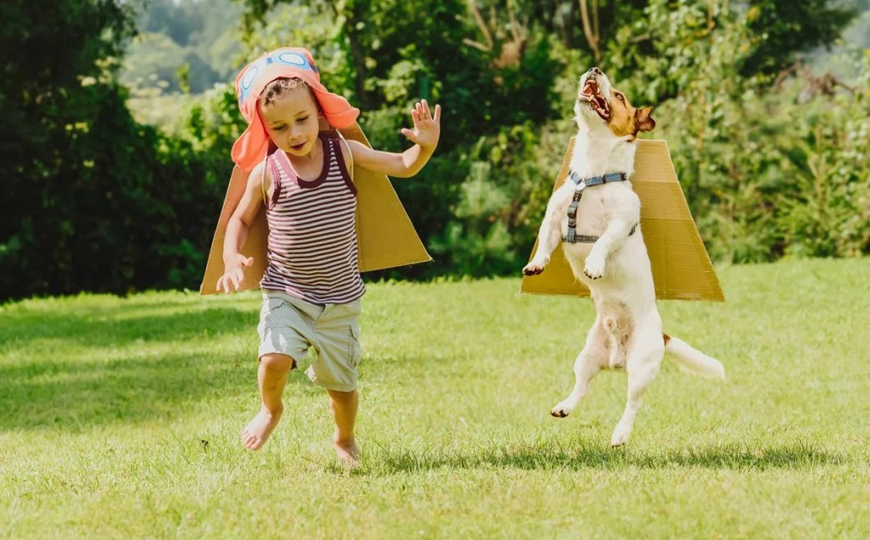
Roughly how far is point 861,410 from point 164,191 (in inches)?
458

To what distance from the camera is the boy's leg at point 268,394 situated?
471 cm

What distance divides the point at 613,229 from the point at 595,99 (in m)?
0.50

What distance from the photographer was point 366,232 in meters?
5.25

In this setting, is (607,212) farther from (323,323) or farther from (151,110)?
(151,110)

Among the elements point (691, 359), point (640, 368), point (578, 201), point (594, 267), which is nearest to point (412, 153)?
point (578, 201)

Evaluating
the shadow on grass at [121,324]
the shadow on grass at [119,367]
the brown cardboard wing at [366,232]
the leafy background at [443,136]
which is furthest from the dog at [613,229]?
the leafy background at [443,136]

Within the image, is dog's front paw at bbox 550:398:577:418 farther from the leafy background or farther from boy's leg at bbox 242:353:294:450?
the leafy background

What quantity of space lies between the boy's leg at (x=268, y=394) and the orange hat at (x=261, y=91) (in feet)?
2.74

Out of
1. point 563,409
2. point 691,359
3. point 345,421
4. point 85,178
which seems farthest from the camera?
point 85,178

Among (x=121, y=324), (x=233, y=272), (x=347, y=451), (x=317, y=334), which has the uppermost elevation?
A: (x=233, y=272)

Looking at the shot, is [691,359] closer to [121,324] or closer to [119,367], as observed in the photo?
[119,367]

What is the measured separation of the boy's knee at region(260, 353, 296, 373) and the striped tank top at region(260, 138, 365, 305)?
0.97ft

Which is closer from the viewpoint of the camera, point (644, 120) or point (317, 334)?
point (644, 120)

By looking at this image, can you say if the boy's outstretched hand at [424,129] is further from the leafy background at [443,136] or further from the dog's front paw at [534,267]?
the leafy background at [443,136]
